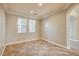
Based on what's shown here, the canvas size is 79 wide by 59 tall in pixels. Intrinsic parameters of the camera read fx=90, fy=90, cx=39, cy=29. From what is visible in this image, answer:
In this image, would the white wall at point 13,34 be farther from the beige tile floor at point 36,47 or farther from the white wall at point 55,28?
the white wall at point 55,28

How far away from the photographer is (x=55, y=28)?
9.03 feet

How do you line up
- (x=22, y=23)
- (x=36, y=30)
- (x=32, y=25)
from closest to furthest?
(x=36, y=30), (x=32, y=25), (x=22, y=23)

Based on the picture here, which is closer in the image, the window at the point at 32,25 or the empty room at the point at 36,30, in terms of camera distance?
the empty room at the point at 36,30

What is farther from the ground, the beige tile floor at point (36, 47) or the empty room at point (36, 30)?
the empty room at point (36, 30)

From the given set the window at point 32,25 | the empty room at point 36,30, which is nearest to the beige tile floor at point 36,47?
the empty room at point 36,30

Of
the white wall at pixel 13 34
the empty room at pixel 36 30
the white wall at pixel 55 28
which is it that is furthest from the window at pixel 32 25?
the white wall at pixel 55 28

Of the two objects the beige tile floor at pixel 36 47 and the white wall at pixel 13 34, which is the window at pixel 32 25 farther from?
the beige tile floor at pixel 36 47

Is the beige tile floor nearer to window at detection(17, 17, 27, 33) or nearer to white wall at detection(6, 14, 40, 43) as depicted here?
white wall at detection(6, 14, 40, 43)

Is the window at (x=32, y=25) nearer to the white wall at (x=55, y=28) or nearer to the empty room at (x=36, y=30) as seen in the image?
the empty room at (x=36, y=30)

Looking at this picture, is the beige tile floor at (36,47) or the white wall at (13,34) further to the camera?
the white wall at (13,34)

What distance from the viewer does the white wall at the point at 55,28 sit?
2590mm

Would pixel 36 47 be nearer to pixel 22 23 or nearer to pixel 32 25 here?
pixel 32 25

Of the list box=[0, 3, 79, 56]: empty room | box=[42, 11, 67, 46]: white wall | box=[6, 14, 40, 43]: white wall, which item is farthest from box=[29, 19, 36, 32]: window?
box=[42, 11, 67, 46]: white wall

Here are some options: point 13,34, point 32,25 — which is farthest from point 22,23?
point 13,34
